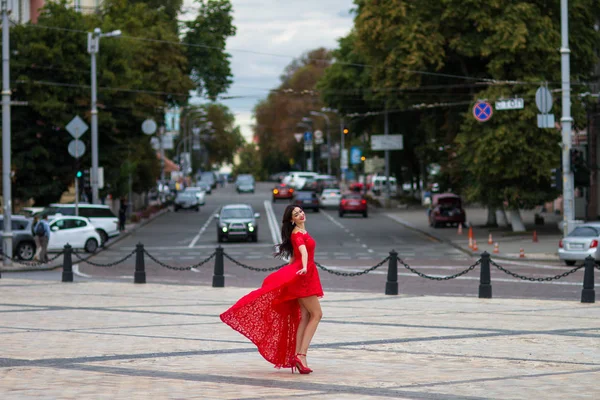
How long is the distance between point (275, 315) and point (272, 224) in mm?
50047

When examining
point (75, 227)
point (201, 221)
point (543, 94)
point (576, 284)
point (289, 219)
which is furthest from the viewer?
point (201, 221)

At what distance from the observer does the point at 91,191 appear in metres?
53.8

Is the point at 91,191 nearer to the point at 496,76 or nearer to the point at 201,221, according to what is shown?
the point at 201,221

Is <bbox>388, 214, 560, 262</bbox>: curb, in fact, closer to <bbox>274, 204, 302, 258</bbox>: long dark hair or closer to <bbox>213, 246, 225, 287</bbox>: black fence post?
<bbox>213, 246, 225, 287</bbox>: black fence post

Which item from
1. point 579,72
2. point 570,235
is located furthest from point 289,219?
point 579,72

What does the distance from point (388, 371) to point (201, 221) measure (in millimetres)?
55074

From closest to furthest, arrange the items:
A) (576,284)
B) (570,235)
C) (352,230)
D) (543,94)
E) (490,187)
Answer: (576,284)
(570,235)
(543,94)
(490,187)
(352,230)

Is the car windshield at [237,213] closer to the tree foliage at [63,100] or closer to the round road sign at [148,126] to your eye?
the tree foliage at [63,100]

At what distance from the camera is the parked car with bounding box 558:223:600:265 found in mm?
33031

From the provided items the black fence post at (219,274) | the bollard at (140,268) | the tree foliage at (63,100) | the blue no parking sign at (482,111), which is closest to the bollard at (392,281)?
the black fence post at (219,274)

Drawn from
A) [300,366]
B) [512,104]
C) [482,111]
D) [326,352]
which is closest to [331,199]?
[482,111]

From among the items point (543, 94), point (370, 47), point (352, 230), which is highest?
point (370, 47)

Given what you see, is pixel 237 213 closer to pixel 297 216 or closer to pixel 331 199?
pixel 331 199

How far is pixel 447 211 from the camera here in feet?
189
